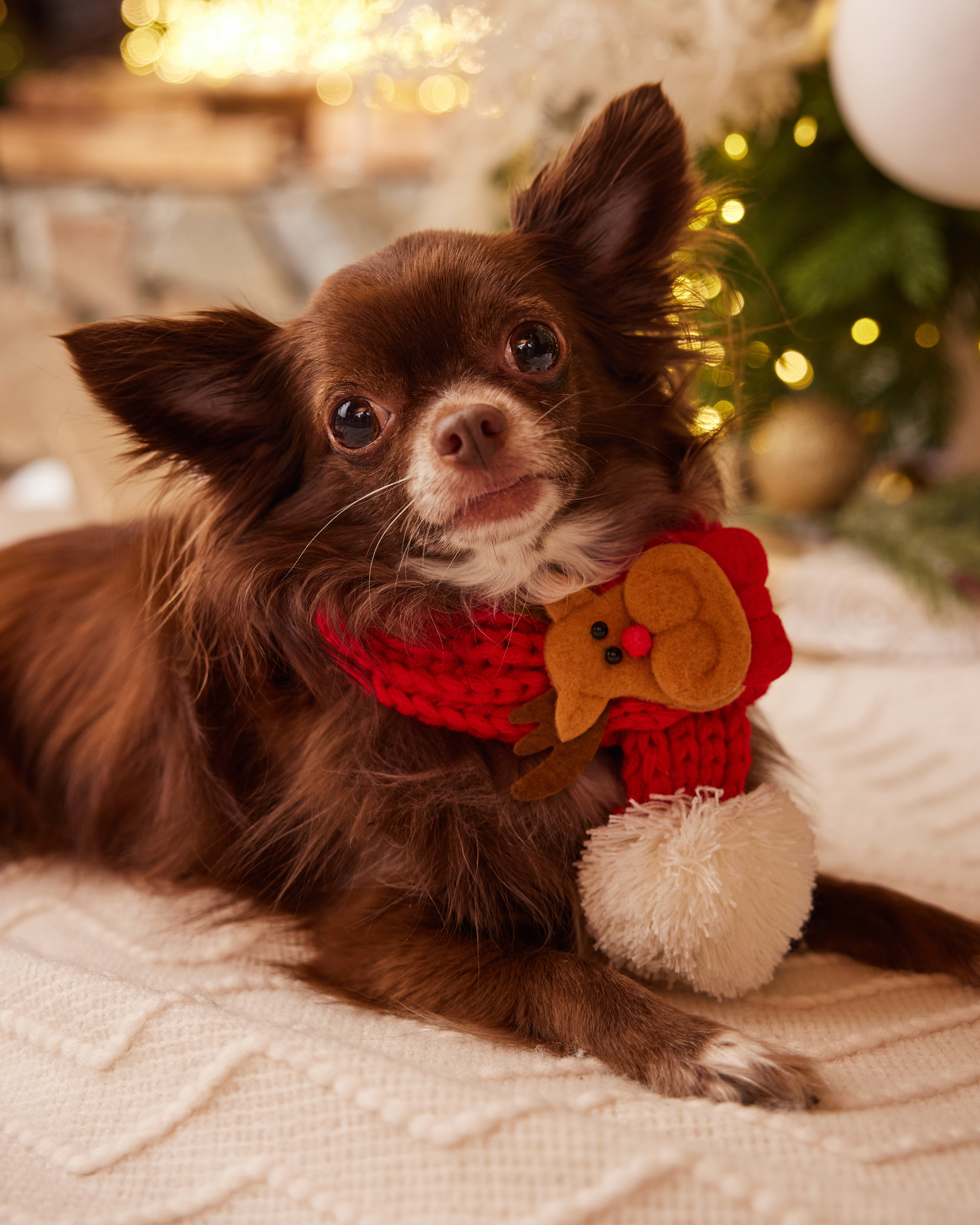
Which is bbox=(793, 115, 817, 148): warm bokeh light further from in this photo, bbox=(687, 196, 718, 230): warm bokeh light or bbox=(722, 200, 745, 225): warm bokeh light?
bbox=(687, 196, 718, 230): warm bokeh light

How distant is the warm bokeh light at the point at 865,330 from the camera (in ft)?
10.5

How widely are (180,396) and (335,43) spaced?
2.35 meters

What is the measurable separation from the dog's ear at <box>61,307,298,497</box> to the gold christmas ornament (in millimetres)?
2250

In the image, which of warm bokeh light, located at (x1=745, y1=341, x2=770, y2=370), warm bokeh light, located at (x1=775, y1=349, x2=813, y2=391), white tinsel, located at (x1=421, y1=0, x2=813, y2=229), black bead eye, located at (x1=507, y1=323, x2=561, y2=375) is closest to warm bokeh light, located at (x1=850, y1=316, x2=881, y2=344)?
warm bokeh light, located at (x1=775, y1=349, x2=813, y2=391)

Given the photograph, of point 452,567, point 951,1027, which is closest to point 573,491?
point 452,567

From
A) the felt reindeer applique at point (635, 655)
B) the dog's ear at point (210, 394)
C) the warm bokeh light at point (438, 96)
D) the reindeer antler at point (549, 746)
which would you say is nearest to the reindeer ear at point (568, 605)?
the felt reindeer applique at point (635, 655)

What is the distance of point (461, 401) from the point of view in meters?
1.40

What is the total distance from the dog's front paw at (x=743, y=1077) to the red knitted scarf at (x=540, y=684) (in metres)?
0.36

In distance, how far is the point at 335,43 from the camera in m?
3.27

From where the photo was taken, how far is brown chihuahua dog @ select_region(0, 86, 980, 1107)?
1382 millimetres

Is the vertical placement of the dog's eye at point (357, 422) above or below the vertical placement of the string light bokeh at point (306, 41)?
below

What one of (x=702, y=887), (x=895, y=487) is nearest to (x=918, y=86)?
(x=702, y=887)

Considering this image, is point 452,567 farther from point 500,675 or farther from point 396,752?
point 396,752

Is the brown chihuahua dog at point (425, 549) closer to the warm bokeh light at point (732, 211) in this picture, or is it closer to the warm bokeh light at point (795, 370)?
the warm bokeh light at point (732, 211)
